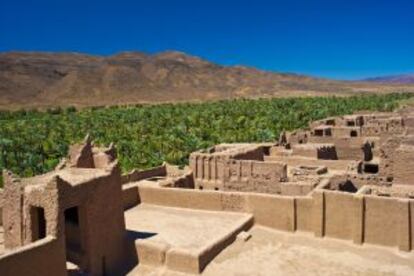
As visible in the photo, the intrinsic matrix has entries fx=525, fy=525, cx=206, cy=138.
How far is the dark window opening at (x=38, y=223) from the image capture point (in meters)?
15.3

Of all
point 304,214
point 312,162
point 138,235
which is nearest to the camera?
point 304,214

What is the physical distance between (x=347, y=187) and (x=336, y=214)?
3697mm

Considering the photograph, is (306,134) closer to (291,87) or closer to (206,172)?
(206,172)

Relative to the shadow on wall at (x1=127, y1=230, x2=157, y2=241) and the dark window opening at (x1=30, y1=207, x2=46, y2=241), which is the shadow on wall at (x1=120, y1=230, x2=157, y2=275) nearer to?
the shadow on wall at (x1=127, y1=230, x2=157, y2=241)

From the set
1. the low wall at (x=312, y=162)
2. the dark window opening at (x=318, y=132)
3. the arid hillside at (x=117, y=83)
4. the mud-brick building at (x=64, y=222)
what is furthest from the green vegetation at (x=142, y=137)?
the arid hillside at (x=117, y=83)

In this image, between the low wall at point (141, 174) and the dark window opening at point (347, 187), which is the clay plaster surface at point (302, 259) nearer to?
the dark window opening at point (347, 187)

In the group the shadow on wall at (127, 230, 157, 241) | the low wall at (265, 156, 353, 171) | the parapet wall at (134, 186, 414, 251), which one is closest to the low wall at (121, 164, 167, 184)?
the low wall at (265, 156, 353, 171)

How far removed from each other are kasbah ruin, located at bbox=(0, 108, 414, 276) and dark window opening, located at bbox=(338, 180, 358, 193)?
41 mm

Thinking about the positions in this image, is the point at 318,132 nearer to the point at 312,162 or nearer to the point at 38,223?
the point at 312,162

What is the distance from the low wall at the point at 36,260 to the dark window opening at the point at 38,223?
121cm

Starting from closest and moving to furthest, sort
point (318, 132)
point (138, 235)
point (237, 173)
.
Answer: point (138, 235) → point (237, 173) → point (318, 132)

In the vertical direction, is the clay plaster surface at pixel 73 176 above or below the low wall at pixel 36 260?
above

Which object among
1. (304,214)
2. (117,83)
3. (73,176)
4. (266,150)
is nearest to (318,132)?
(266,150)

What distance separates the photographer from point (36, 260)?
13.8m
